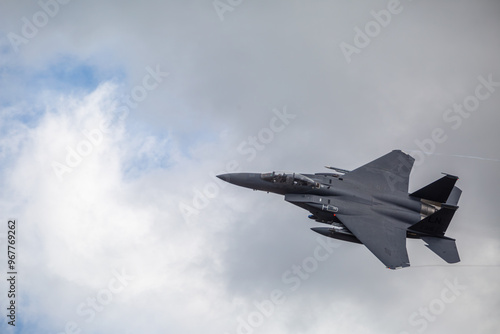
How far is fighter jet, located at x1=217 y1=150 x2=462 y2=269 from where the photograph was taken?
220 feet

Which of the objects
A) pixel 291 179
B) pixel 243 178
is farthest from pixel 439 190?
pixel 243 178

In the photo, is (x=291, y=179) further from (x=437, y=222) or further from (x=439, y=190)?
(x=439, y=190)

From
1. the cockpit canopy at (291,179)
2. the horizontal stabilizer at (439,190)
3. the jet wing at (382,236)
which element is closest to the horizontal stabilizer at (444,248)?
the jet wing at (382,236)

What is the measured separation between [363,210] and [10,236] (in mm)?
35137

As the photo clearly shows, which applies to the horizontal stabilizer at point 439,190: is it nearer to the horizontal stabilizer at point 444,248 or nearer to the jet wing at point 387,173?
the jet wing at point 387,173

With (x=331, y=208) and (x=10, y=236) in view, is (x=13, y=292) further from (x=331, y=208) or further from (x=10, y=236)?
(x=331, y=208)

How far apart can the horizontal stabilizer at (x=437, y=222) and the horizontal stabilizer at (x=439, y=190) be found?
272cm

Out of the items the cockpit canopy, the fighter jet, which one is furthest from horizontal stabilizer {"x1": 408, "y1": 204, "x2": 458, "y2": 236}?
the cockpit canopy

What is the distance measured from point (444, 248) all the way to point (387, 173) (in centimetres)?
976

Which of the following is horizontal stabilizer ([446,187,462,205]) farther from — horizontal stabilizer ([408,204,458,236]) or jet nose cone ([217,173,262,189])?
jet nose cone ([217,173,262,189])

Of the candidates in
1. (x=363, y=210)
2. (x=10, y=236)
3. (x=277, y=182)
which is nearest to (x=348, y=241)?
(x=363, y=210)

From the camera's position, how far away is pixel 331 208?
67.8m

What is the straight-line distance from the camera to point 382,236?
67312 millimetres

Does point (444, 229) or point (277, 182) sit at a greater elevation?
point (277, 182)
